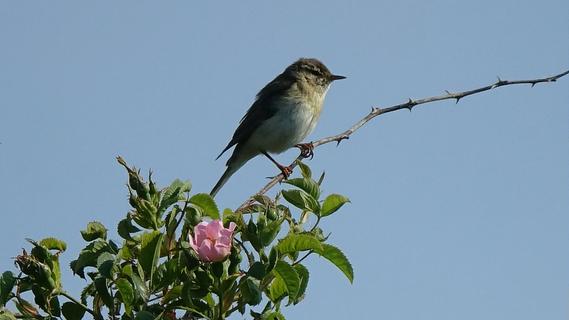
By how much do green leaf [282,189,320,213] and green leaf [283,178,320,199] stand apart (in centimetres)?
2

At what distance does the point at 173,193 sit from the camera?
2.62 m

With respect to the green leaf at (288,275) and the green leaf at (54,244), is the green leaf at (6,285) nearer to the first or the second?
the green leaf at (54,244)

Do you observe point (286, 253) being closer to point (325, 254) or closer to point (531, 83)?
point (325, 254)

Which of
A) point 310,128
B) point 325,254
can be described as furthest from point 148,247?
point 310,128

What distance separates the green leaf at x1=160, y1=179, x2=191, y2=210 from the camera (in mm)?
2613

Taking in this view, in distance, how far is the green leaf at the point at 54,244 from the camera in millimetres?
2693

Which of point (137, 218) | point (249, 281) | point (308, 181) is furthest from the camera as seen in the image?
point (308, 181)

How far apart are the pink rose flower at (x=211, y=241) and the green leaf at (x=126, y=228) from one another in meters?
0.32

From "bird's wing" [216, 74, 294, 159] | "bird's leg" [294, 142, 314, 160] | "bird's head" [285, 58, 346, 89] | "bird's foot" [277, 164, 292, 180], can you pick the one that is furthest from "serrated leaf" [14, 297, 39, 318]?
"bird's head" [285, 58, 346, 89]

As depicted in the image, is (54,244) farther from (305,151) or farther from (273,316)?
(305,151)

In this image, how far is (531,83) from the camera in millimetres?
4617

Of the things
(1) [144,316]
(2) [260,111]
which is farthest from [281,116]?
(1) [144,316]

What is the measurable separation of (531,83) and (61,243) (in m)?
2.91

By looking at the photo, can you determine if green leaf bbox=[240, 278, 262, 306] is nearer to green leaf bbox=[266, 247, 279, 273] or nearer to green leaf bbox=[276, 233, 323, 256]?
green leaf bbox=[266, 247, 279, 273]
